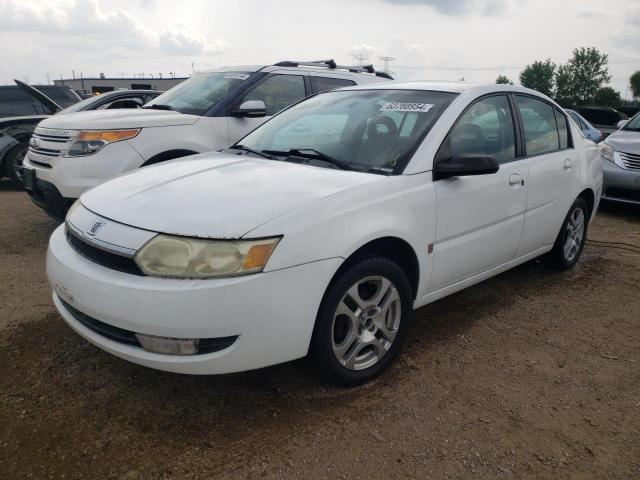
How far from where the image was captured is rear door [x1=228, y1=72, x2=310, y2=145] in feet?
18.1

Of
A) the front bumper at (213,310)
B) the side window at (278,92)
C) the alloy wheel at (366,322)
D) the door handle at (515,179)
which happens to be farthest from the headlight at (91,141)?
the door handle at (515,179)

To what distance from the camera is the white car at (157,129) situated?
4.89m

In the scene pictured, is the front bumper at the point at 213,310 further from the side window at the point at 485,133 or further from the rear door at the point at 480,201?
the side window at the point at 485,133

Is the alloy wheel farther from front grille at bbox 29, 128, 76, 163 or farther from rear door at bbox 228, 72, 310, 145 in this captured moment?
front grille at bbox 29, 128, 76, 163

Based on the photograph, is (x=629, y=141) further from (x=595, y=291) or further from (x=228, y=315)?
(x=228, y=315)

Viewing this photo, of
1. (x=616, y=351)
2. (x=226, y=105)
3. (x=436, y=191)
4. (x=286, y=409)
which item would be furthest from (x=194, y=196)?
(x=226, y=105)

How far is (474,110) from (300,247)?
1.77 m

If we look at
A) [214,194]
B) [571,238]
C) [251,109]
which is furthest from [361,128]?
[571,238]

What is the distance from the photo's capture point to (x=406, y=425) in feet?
8.20

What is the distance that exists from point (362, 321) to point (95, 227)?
4.65 feet

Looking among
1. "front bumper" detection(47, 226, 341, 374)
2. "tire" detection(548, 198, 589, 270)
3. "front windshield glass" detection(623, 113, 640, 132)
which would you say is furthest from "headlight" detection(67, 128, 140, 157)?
"front windshield glass" detection(623, 113, 640, 132)

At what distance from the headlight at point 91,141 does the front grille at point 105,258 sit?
2.46 m

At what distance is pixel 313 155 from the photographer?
3246mm

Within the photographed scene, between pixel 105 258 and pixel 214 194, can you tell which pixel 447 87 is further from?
pixel 105 258
